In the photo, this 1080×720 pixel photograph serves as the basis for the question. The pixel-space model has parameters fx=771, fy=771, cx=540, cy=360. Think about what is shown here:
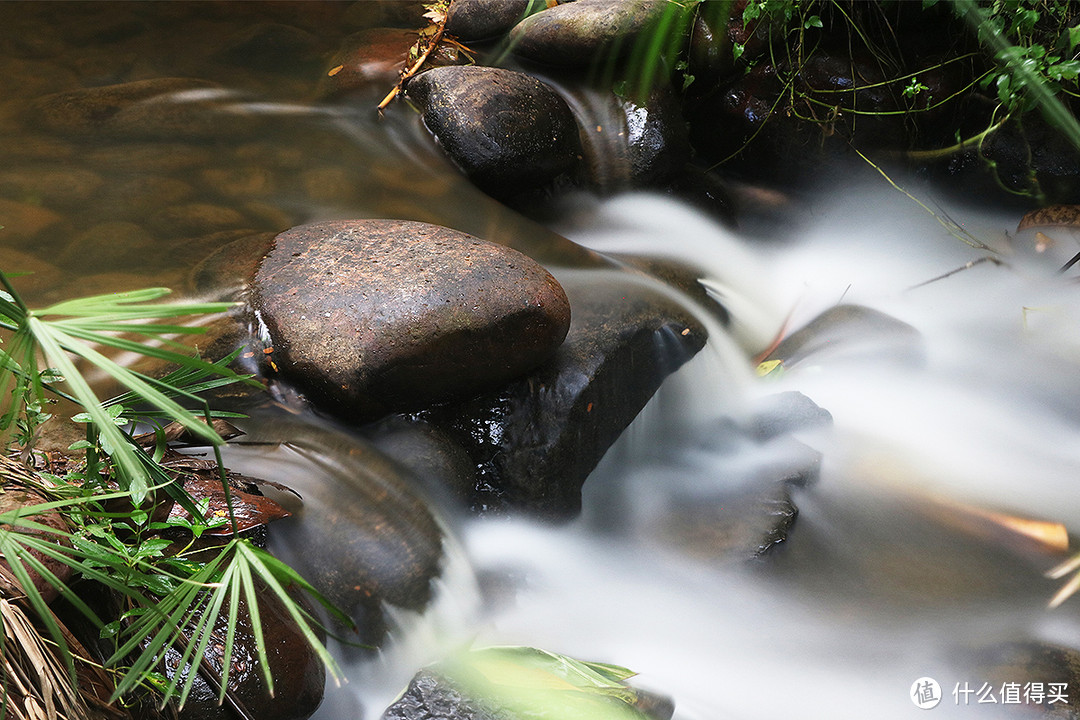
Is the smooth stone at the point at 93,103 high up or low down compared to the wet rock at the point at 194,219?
up

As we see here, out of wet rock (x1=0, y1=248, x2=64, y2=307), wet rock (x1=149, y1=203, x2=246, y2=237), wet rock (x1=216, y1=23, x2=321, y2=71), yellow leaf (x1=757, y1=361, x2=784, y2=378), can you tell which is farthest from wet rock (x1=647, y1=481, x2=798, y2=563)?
wet rock (x1=216, y1=23, x2=321, y2=71)

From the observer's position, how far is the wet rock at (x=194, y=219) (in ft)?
10.6

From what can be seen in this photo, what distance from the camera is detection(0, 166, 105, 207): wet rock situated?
3.28 m

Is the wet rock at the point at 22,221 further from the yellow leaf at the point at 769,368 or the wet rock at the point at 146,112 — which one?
the yellow leaf at the point at 769,368

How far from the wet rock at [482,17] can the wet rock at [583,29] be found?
236 millimetres

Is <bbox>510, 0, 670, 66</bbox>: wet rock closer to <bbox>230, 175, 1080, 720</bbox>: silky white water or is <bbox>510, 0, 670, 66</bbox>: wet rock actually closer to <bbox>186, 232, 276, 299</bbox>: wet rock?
<bbox>230, 175, 1080, 720</bbox>: silky white water

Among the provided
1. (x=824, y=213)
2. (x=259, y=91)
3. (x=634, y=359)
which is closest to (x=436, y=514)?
(x=634, y=359)

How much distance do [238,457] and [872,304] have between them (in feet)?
10.5

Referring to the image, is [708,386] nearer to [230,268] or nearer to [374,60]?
[230,268]

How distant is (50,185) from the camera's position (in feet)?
11.0

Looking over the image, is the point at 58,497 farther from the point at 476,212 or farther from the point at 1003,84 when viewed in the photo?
the point at 1003,84

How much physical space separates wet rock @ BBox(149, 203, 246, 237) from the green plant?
55.5 inches

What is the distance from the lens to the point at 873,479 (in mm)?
3102

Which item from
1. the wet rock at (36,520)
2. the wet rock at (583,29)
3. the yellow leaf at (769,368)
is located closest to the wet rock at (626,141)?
the wet rock at (583,29)
